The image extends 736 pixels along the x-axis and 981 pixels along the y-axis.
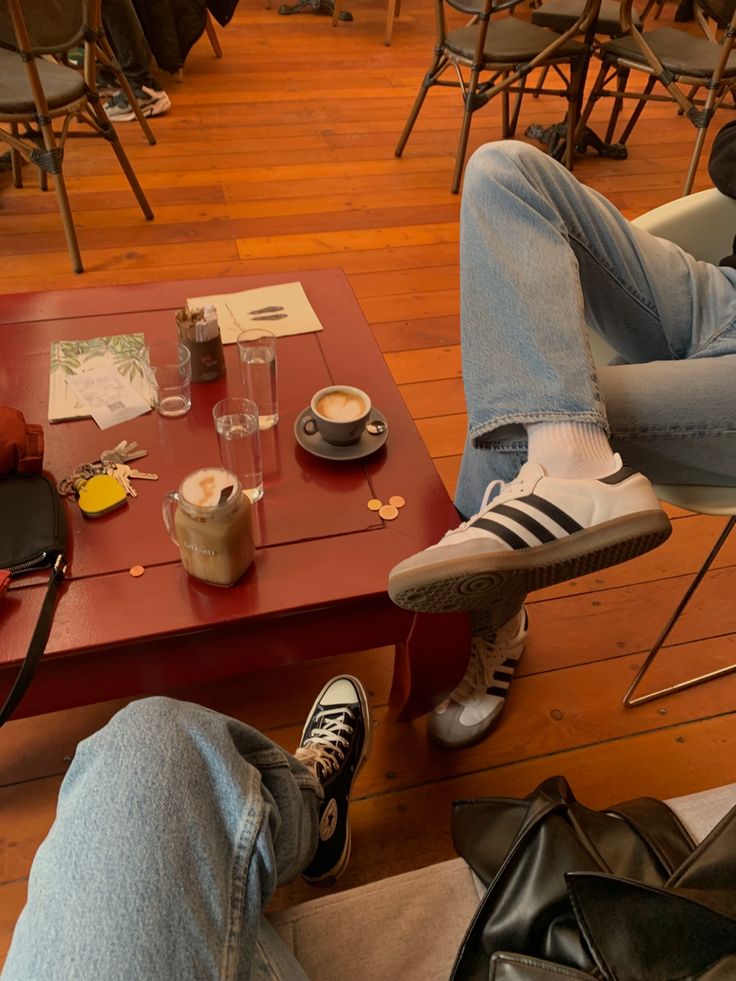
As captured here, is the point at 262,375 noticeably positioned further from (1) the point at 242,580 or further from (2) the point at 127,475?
(1) the point at 242,580

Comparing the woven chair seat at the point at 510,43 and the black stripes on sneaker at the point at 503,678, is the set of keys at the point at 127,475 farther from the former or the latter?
the woven chair seat at the point at 510,43

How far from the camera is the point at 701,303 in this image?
1100mm

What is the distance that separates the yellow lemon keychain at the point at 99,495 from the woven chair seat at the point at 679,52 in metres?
2.42

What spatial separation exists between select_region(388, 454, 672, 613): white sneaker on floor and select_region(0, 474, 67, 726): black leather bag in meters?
0.40

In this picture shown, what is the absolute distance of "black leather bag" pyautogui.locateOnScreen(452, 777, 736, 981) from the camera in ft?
1.69

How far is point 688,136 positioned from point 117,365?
304 cm

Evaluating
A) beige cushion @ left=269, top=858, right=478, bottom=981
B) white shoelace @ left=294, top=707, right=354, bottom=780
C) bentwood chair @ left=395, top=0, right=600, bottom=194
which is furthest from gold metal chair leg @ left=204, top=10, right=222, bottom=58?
beige cushion @ left=269, top=858, right=478, bottom=981

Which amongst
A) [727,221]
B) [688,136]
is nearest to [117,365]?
[727,221]

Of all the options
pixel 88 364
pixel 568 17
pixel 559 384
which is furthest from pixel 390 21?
pixel 559 384

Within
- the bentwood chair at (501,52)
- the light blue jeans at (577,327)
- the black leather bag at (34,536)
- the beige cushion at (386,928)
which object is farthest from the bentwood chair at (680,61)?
the beige cushion at (386,928)

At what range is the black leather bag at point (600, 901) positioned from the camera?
52 cm

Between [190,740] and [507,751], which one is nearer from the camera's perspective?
[190,740]

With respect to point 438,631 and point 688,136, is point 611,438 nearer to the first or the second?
point 438,631

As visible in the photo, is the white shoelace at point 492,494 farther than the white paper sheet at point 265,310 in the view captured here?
No
